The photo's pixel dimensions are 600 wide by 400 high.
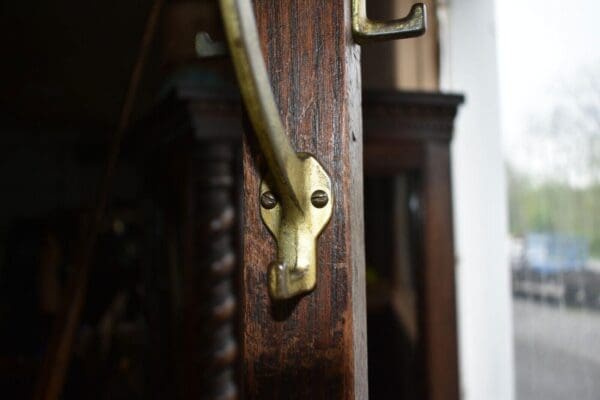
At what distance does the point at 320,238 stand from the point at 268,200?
33 millimetres

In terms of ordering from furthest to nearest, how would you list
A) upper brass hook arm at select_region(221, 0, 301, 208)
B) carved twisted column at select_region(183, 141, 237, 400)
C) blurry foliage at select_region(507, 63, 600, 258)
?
blurry foliage at select_region(507, 63, 600, 258) → carved twisted column at select_region(183, 141, 237, 400) → upper brass hook arm at select_region(221, 0, 301, 208)

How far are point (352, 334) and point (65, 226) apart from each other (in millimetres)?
2837

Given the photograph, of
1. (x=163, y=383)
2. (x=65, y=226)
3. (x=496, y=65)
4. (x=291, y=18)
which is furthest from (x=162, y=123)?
(x=65, y=226)

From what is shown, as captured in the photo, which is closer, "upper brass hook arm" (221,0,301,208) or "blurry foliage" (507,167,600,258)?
"upper brass hook arm" (221,0,301,208)

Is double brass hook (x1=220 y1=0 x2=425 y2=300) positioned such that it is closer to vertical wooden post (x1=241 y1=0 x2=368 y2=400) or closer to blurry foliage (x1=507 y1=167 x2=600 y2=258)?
vertical wooden post (x1=241 y1=0 x2=368 y2=400)

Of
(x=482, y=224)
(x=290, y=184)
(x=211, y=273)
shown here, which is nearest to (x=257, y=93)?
(x=290, y=184)

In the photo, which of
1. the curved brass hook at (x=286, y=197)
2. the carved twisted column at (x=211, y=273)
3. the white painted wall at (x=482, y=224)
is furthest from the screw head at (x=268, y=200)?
the white painted wall at (x=482, y=224)

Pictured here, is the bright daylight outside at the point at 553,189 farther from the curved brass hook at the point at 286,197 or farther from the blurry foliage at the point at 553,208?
the curved brass hook at the point at 286,197

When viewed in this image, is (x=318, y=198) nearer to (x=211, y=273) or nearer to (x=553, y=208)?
(x=211, y=273)

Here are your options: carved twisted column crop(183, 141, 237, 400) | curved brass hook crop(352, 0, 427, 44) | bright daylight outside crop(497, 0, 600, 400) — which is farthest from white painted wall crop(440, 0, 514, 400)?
curved brass hook crop(352, 0, 427, 44)

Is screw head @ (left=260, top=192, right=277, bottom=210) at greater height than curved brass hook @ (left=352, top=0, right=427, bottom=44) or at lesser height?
lesser

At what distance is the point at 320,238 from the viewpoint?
10.4 inches

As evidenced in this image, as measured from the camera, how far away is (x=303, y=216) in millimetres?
260

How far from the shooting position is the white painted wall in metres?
1.19
